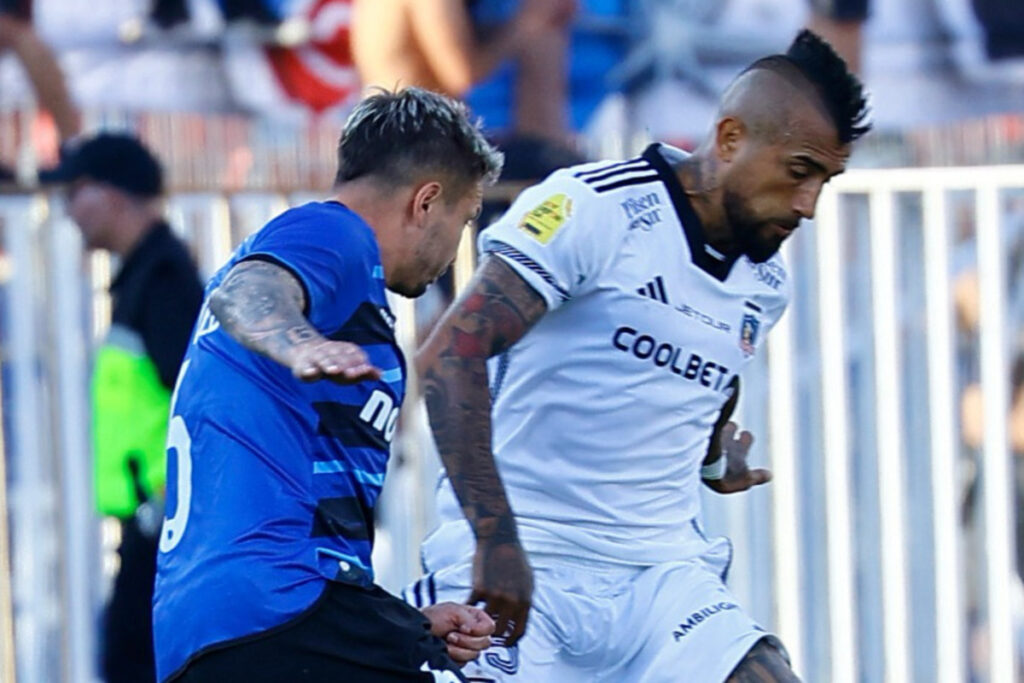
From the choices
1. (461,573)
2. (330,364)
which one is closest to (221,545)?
(330,364)

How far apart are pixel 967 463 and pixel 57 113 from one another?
10.6ft

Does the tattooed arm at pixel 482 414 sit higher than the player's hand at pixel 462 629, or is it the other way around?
the tattooed arm at pixel 482 414

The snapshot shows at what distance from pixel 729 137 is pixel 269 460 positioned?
4.76 feet

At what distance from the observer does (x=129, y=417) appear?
5805 millimetres

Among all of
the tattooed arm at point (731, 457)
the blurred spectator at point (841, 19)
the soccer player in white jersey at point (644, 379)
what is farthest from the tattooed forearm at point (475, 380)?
the blurred spectator at point (841, 19)

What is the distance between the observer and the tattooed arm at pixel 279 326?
2.91 meters

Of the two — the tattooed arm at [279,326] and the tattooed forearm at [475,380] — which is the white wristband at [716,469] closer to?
the tattooed forearm at [475,380]

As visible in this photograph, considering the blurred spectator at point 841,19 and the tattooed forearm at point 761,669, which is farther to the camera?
the blurred spectator at point 841,19

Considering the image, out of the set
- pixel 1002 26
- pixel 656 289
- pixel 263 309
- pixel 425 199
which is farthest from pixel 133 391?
pixel 1002 26

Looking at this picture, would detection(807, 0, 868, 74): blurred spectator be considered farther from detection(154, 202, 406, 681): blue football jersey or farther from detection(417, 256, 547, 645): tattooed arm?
detection(154, 202, 406, 681): blue football jersey

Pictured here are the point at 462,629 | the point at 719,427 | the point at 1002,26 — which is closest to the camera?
the point at 462,629

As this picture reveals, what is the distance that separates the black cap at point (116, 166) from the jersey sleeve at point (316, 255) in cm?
264

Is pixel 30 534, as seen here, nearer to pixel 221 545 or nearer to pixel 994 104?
pixel 221 545

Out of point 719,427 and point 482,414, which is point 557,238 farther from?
point 719,427
